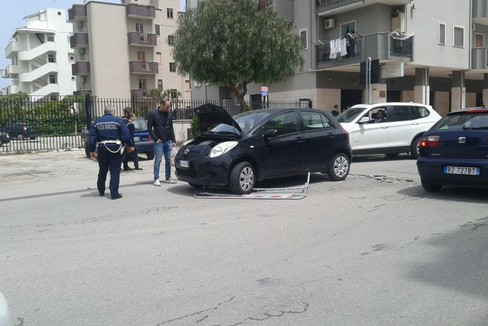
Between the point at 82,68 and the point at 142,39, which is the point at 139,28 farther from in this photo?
the point at 82,68

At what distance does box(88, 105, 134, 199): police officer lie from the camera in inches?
363

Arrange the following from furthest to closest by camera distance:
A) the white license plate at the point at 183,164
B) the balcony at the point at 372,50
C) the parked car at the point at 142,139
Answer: the balcony at the point at 372,50 < the parked car at the point at 142,139 < the white license plate at the point at 183,164

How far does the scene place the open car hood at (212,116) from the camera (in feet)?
31.4

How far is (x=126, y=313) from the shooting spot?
407cm

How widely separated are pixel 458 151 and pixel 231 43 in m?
15.4

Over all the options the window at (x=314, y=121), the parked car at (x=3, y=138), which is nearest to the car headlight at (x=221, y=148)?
the window at (x=314, y=121)

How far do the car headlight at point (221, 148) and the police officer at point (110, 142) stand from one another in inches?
67.3

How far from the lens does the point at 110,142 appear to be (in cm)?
921

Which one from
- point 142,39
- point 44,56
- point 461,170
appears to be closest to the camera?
point 461,170

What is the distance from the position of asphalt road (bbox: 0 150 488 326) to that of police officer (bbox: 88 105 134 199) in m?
0.60

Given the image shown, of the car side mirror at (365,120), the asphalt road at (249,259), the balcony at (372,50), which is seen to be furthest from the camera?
the balcony at (372,50)

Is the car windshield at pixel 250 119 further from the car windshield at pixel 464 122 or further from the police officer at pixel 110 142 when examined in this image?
the car windshield at pixel 464 122

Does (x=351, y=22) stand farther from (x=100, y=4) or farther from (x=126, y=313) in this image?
(x=100, y=4)

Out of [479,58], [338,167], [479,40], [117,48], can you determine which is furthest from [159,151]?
[117,48]
